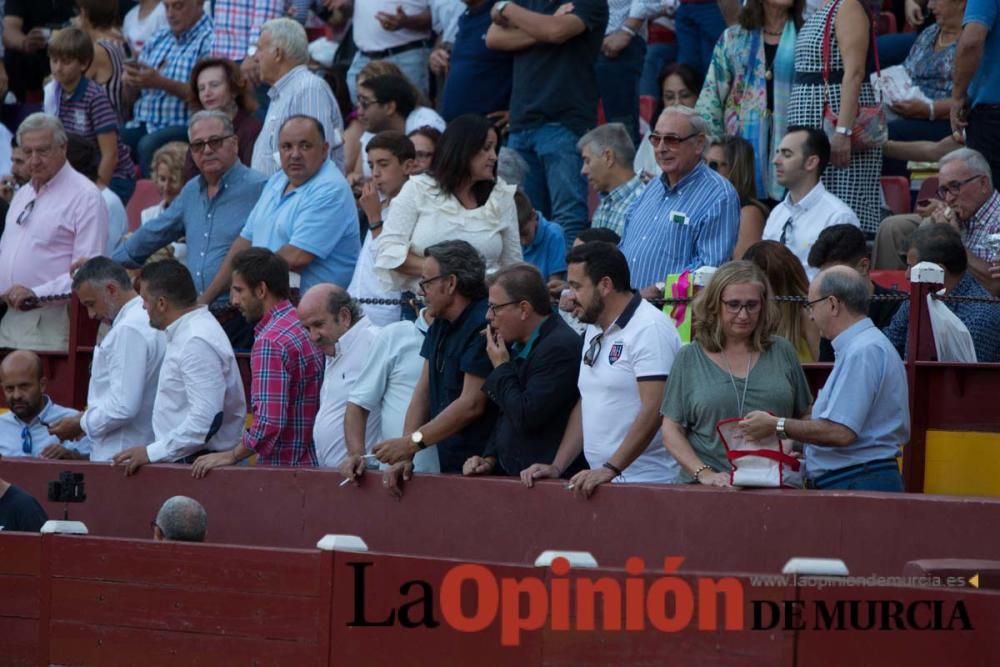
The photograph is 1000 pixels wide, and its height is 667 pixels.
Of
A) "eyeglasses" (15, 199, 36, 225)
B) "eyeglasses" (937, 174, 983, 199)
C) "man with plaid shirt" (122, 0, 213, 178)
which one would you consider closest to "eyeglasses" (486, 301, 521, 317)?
"eyeglasses" (937, 174, 983, 199)

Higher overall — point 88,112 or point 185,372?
point 88,112

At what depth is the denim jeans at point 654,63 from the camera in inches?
539

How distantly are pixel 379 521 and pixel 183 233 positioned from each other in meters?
3.00

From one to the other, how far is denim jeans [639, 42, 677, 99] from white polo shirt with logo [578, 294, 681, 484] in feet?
18.9

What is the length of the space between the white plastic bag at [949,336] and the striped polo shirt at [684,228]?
3.40 ft

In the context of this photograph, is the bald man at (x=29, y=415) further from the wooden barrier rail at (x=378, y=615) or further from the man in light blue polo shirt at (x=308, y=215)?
the wooden barrier rail at (x=378, y=615)

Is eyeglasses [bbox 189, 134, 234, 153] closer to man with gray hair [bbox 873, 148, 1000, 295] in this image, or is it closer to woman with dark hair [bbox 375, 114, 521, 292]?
woman with dark hair [bbox 375, 114, 521, 292]

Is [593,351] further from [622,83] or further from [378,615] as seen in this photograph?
[622,83]

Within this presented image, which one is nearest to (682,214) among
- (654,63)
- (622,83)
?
(622,83)

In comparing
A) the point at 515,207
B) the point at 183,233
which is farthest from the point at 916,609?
the point at 183,233

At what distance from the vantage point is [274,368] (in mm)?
9109

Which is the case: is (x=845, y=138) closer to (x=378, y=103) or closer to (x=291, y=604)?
(x=378, y=103)

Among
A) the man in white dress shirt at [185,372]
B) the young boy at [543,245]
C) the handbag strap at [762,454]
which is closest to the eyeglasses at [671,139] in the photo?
the young boy at [543,245]

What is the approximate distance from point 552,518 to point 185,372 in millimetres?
2233
